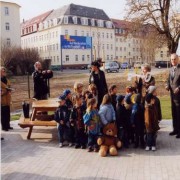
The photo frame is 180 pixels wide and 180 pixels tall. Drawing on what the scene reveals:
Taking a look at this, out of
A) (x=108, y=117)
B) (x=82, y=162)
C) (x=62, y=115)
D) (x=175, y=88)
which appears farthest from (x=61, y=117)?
(x=175, y=88)

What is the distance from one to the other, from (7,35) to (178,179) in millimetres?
62979

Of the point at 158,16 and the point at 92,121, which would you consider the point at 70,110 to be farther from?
the point at 158,16

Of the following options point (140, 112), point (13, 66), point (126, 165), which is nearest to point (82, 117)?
point (140, 112)

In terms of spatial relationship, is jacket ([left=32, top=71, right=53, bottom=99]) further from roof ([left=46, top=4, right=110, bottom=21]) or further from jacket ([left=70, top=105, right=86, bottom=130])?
roof ([left=46, top=4, right=110, bottom=21])

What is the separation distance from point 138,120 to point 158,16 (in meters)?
23.2

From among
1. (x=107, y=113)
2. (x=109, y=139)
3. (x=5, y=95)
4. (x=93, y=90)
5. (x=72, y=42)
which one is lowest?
(x=109, y=139)

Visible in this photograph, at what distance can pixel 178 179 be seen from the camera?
17.8ft

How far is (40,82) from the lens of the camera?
396 inches

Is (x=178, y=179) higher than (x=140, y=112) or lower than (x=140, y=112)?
lower

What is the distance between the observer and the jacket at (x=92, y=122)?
24.1ft

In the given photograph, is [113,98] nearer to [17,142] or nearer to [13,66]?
[17,142]

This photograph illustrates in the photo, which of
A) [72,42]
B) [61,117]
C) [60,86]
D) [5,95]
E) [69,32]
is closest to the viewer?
[61,117]

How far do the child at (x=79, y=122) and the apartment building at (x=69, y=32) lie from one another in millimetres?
71485

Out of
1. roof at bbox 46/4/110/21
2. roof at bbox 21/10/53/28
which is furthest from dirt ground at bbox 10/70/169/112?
roof at bbox 21/10/53/28
